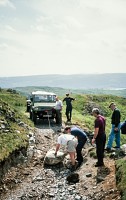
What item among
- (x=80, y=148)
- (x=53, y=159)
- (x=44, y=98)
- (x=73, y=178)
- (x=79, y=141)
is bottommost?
(x=73, y=178)

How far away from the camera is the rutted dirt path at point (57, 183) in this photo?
1212cm

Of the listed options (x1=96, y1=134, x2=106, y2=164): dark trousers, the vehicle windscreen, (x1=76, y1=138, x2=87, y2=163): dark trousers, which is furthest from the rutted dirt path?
the vehicle windscreen

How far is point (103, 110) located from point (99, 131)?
126 feet

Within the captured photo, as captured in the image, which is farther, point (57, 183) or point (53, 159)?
point (53, 159)

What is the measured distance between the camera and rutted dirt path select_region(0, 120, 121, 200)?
39.8ft

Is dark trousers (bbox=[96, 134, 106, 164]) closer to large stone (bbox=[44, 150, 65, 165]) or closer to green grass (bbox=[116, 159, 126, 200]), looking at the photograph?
green grass (bbox=[116, 159, 126, 200])

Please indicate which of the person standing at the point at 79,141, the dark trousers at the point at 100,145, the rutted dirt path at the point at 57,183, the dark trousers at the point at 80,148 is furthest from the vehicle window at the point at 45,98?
the dark trousers at the point at 100,145

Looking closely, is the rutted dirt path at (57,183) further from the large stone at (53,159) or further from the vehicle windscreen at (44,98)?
the vehicle windscreen at (44,98)

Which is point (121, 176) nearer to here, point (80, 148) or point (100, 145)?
point (100, 145)

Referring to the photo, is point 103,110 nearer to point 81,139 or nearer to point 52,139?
point 52,139

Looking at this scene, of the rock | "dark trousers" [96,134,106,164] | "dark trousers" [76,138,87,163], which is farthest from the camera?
"dark trousers" [76,138,87,163]

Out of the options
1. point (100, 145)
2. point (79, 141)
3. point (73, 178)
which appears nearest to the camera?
point (73, 178)

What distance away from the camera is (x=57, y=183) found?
45.0 ft

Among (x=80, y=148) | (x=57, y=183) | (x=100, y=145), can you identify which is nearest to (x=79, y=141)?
(x=80, y=148)
